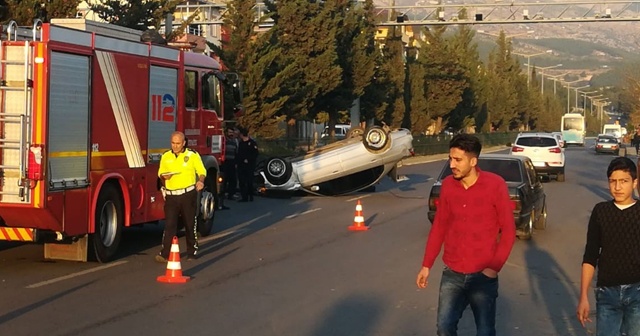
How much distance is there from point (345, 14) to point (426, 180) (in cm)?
1415

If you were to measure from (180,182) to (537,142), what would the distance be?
76.2ft

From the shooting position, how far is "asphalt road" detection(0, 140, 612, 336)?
9.48 metres

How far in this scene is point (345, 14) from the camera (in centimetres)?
4719

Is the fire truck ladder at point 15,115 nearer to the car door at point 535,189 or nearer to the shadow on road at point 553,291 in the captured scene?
the shadow on road at point 553,291

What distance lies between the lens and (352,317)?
10023 mm

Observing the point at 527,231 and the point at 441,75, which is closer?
the point at 527,231

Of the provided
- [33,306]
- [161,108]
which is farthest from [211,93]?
[33,306]

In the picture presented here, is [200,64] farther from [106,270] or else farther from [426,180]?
[426,180]

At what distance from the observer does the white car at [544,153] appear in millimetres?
34250

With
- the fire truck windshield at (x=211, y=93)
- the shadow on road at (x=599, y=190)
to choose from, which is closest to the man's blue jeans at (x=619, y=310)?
the fire truck windshield at (x=211, y=93)

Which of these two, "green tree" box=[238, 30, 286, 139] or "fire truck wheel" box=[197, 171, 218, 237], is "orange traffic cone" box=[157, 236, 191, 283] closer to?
"fire truck wheel" box=[197, 171, 218, 237]

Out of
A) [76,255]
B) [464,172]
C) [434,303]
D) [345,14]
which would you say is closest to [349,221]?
[76,255]

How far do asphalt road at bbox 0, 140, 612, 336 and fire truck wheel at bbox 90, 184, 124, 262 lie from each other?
25cm

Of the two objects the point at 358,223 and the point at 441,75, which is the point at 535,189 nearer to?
the point at 358,223
